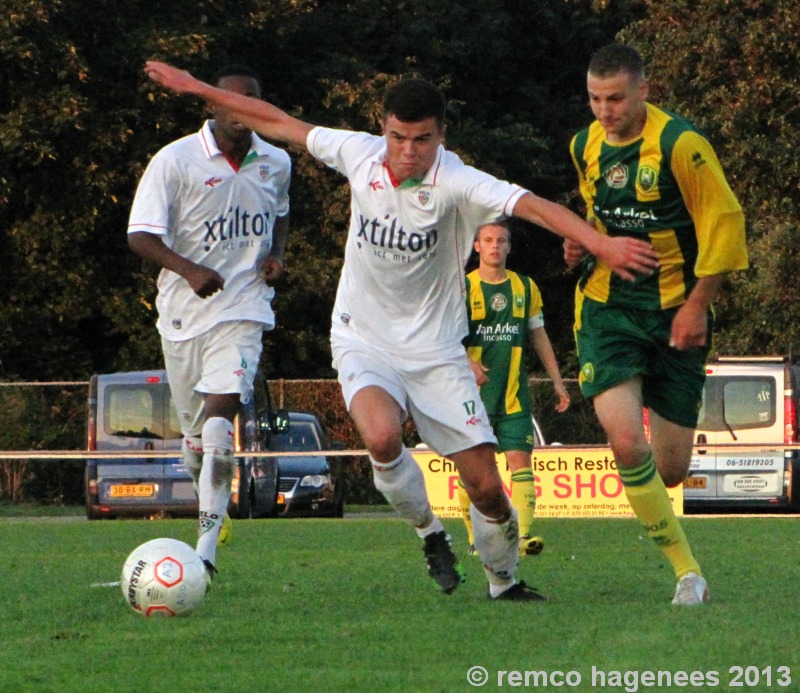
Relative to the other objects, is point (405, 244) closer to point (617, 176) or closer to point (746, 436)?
point (617, 176)

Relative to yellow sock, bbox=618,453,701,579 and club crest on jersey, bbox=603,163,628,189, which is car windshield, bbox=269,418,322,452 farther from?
club crest on jersey, bbox=603,163,628,189

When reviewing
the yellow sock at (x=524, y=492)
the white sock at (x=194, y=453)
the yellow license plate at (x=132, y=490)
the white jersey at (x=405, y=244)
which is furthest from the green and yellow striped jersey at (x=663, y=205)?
the yellow license plate at (x=132, y=490)

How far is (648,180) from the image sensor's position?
23.9ft

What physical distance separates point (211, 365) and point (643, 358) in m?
2.59

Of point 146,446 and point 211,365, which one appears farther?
point 146,446

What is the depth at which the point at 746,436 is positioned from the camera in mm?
23859

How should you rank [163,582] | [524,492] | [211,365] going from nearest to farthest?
[163,582] < [211,365] < [524,492]

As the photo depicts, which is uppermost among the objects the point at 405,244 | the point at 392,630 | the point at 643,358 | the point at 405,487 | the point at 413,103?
the point at 413,103

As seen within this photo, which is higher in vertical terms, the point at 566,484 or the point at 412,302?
the point at 412,302

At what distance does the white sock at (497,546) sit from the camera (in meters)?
7.53

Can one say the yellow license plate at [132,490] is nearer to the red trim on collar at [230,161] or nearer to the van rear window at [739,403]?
the van rear window at [739,403]

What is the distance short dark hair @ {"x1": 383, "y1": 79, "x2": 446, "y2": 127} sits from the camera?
710cm

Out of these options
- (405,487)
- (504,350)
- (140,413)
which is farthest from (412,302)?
(140,413)

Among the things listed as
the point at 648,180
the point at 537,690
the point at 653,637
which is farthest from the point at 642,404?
the point at 537,690
